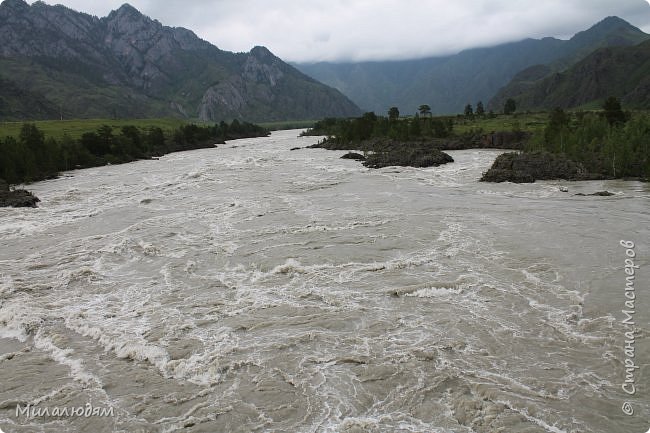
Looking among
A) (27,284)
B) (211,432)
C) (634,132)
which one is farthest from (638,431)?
(634,132)

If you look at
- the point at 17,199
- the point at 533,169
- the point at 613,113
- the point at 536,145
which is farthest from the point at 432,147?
the point at 17,199

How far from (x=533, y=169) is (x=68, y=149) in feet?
211

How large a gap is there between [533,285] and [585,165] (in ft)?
107

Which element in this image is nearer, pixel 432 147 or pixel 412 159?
pixel 412 159

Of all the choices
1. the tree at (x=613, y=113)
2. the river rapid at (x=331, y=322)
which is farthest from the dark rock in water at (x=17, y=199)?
the tree at (x=613, y=113)

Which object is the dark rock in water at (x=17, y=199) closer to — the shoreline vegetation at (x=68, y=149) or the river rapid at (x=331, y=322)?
the shoreline vegetation at (x=68, y=149)

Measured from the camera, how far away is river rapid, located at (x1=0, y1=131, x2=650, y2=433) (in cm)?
965

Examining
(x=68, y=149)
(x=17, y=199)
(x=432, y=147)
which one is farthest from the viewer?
(x=432, y=147)

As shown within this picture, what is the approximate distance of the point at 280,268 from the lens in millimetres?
18500

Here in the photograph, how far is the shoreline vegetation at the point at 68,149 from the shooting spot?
166ft

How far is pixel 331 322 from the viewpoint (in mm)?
13547

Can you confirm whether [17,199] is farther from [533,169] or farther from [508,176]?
[533,169]

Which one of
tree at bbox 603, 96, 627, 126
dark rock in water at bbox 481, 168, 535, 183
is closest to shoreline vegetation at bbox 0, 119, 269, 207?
dark rock in water at bbox 481, 168, 535, 183

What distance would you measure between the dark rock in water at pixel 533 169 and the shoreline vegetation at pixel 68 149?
40885 millimetres
